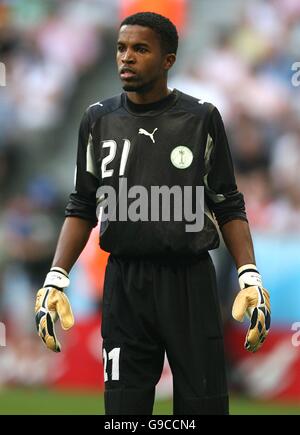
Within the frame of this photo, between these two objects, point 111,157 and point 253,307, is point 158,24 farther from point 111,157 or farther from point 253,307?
point 253,307

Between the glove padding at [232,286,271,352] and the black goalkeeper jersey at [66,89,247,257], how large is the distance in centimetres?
27

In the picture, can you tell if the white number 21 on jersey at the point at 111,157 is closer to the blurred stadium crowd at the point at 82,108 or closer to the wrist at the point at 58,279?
the wrist at the point at 58,279

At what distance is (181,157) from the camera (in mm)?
4801

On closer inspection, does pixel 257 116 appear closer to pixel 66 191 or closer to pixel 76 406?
pixel 66 191

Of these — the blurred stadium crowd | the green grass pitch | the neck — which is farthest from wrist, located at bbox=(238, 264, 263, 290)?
the blurred stadium crowd

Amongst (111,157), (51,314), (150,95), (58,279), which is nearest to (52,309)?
(51,314)

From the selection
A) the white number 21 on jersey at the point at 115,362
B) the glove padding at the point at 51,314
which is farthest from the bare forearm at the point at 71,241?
the white number 21 on jersey at the point at 115,362

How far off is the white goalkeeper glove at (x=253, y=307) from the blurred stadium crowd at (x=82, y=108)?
555 centimetres

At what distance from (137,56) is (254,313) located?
3.94 feet

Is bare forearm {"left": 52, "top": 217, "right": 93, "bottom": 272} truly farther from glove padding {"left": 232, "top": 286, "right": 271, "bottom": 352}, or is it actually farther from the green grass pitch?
the green grass pitch

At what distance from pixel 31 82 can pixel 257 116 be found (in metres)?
2.71

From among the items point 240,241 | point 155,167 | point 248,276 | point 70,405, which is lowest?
point 248,276

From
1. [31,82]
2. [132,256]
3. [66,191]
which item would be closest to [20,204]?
[66,191]
